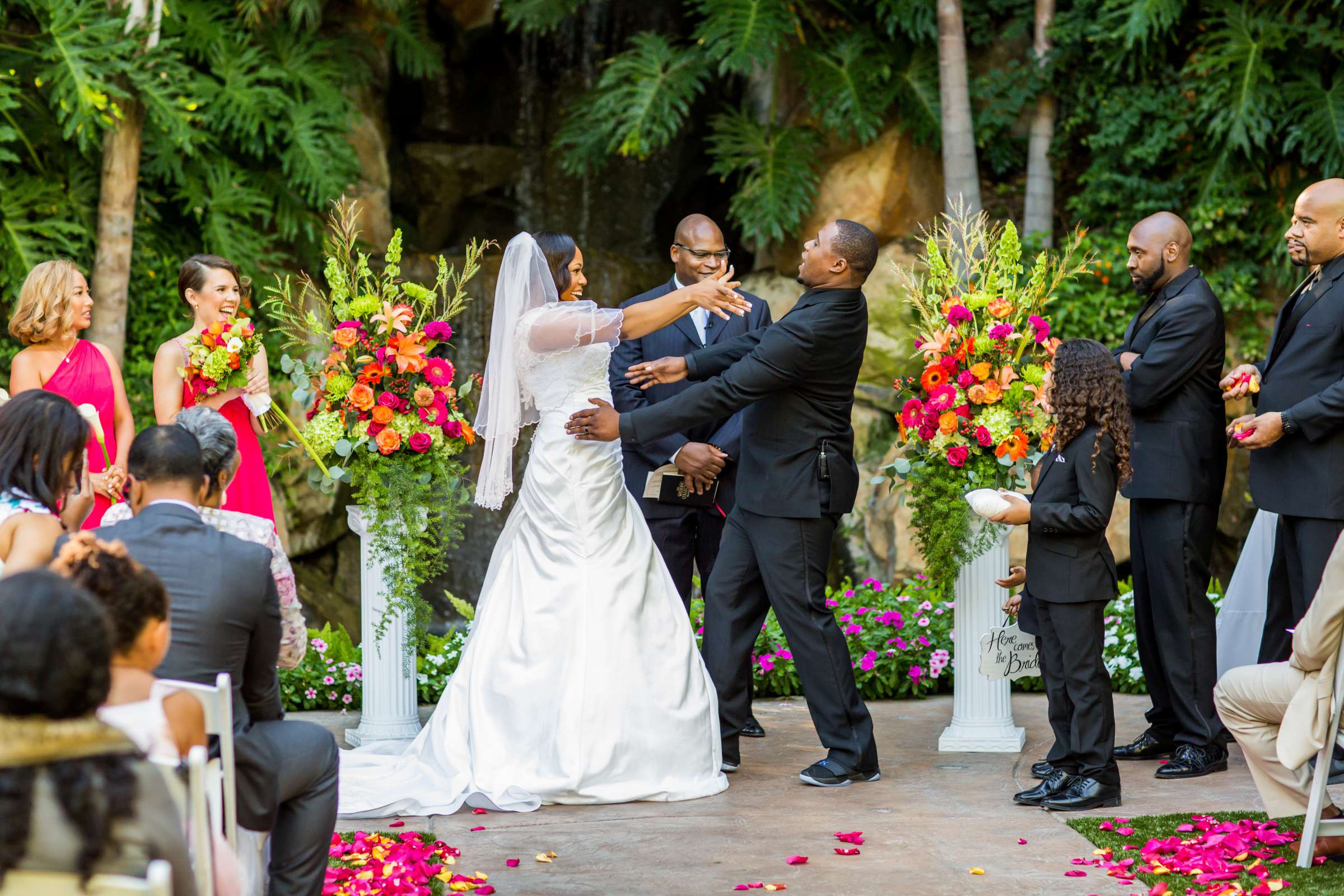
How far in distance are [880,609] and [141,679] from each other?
17.0 feet

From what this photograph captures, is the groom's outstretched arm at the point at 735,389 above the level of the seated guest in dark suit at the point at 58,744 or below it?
above

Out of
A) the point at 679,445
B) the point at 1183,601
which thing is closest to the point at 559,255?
the point at 679,445

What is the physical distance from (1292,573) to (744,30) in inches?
241

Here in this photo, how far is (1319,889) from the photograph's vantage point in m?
3.71

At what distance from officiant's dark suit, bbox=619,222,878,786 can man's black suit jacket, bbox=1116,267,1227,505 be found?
1184mm

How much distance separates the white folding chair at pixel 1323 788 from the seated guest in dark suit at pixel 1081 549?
0.82m

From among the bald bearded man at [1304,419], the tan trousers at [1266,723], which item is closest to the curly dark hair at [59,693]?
the tan trousers at [1266,723]

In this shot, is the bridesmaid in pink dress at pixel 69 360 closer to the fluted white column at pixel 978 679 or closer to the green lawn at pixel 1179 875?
the fluted white column at pixel 978 679

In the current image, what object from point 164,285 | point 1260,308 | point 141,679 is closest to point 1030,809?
point 141,679

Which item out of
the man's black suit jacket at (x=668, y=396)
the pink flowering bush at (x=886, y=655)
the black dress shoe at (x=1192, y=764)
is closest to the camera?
the black dress shoe at (x=1192, y=764)

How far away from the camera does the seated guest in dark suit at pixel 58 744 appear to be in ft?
7.17

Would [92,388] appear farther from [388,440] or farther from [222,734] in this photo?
[222,734]

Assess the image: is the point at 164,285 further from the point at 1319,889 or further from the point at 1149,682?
the point at 1319,889

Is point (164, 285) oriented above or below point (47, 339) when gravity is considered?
above
